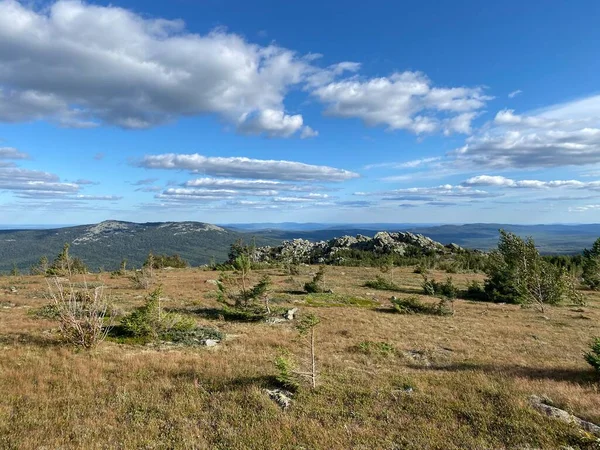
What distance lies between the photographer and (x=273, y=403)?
1086cm

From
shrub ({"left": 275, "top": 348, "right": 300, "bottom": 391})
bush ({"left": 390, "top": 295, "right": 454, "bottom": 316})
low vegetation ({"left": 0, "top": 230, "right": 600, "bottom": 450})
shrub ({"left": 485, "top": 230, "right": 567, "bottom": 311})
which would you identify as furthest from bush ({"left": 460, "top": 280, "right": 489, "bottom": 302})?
shrub ({"left": 275, "top": 348, "right": 300, "bottom": 391})

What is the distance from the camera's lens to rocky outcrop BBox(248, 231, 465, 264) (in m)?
136

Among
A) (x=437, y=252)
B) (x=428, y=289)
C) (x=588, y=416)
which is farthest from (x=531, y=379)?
(x=437, y=252)

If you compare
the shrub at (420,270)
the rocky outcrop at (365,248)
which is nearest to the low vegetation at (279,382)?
the shrub at (420,270)

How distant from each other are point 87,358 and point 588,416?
1776cm

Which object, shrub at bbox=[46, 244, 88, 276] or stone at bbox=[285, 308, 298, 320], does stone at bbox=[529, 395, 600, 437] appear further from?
shrub at bbox=[46, 244, 88, 276]

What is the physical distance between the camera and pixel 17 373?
1227 centimetres

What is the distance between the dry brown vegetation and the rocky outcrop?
4233 inches

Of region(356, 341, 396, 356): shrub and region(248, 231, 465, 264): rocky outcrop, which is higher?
region(356, 341, 396, 356): shrub

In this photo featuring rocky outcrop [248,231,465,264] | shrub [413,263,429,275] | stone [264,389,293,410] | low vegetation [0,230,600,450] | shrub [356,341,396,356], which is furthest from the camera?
rocky outcrop [248,231,465,264]

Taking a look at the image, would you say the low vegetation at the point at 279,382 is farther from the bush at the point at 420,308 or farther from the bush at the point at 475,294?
the bush at the point at 475,294

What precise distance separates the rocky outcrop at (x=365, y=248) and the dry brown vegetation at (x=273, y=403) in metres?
108

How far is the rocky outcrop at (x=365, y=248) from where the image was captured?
446ft

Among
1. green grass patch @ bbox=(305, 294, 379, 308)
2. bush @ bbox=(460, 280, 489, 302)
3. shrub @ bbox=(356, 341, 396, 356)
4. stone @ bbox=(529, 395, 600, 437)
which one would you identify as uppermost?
stone @ bbox=(529, 395, 600, 437)
